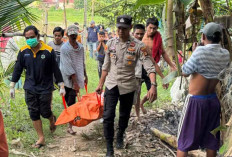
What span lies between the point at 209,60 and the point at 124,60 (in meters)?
1.42

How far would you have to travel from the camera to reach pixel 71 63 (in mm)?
5684

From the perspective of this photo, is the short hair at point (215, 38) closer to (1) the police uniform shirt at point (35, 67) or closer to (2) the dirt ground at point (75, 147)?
(2) the dirt ground at point (75, 147)

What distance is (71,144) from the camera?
17.1 ft

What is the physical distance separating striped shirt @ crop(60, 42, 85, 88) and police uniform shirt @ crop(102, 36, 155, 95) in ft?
4.12

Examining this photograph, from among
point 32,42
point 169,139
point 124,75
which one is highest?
point 32,42

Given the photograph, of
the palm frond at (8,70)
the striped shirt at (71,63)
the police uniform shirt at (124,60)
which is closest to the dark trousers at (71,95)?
the striped shirt at (71,63)

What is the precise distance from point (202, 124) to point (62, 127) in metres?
3.22

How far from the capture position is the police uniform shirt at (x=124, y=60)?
4.50m

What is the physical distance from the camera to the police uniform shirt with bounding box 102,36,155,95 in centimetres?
450

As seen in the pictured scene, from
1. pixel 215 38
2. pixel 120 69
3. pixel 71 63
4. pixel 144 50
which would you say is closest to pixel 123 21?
pixel 144 50

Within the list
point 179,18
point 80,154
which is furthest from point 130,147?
point 179,18

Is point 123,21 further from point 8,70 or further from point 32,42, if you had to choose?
point 8,70

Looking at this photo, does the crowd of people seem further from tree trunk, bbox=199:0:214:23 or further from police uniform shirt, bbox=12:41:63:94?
tree trunk, bbox=199:0:214:23

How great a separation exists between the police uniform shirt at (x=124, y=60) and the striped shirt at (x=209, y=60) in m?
1.12
